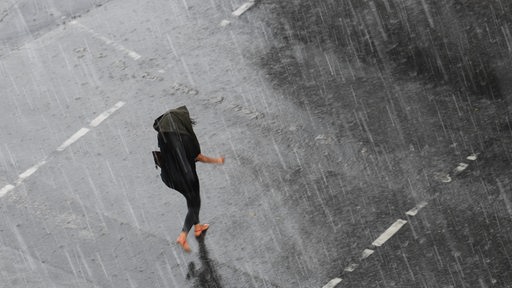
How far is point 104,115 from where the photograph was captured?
554 inches

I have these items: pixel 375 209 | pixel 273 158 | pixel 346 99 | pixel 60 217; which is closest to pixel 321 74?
pixel 346 99

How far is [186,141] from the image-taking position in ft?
36.4

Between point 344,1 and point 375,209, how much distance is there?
17.5 ft

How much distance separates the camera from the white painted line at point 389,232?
10.9 metres

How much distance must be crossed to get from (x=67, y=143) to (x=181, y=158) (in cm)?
300

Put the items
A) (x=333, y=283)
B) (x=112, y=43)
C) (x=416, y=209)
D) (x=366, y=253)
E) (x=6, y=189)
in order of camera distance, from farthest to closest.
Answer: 1. (x=112, y=43)
2. (x=6, y=189)
3. (x=416, y=209)
4. (x=366, y=253)
5. (x=333, y=283)

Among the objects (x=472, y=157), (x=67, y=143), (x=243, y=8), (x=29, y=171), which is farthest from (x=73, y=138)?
(x=472, y=157)

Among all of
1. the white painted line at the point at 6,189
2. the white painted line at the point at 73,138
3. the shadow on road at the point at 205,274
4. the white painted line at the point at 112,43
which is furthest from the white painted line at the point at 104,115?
the shadow on road at the point at 205,274

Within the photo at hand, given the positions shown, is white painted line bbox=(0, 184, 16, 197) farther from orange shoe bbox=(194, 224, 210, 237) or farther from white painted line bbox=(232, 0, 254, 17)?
white painted line bbox=(232, 0, 254, 17)

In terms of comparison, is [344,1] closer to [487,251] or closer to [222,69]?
[222,69]

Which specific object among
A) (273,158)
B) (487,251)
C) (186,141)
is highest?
(186,141)

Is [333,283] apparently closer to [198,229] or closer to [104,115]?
[198,229]

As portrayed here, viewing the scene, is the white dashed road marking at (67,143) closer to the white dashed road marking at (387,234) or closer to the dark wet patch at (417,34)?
the dark wet patch at (417,34)

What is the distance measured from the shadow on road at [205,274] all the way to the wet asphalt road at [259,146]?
2 cm
